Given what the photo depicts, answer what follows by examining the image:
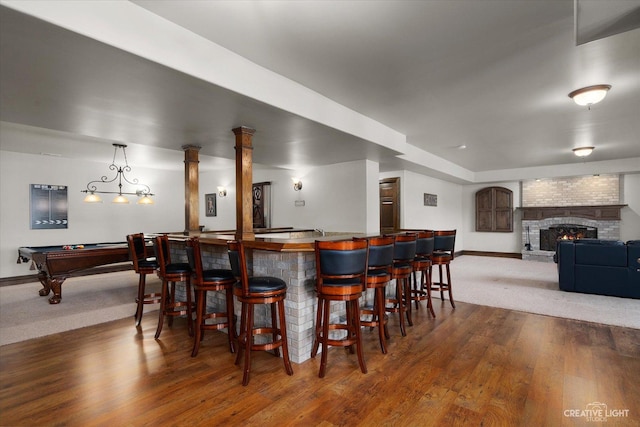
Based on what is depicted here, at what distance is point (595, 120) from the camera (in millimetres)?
4660

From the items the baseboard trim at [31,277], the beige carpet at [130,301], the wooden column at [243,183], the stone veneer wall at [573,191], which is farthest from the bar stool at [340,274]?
the stone veneer wall at [573,191]

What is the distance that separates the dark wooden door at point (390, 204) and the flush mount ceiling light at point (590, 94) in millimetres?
4249

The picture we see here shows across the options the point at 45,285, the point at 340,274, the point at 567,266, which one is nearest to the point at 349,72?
the point at 340,274

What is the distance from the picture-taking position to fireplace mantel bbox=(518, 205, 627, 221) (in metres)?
8.13

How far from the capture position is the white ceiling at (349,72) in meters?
2.13

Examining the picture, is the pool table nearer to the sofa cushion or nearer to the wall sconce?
the wall sconce

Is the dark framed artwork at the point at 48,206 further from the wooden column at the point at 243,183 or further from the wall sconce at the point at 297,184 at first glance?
the wooden column at the point at 243,183

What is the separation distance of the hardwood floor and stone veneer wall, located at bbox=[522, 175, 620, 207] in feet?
22.3

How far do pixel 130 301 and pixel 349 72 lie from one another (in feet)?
14.5

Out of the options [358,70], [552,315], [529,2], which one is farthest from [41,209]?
[552,315]

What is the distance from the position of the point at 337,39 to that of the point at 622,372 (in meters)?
3.44

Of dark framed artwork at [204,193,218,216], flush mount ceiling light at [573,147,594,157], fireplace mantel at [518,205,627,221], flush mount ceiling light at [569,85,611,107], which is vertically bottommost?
fireplace mantel at [518,205,627,221]

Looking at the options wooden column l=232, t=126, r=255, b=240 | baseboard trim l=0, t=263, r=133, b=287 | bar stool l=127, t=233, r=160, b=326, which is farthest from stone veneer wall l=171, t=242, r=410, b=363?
baseboard trim l=0, t=263, r=133, b=287

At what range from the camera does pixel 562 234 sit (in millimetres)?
8797
